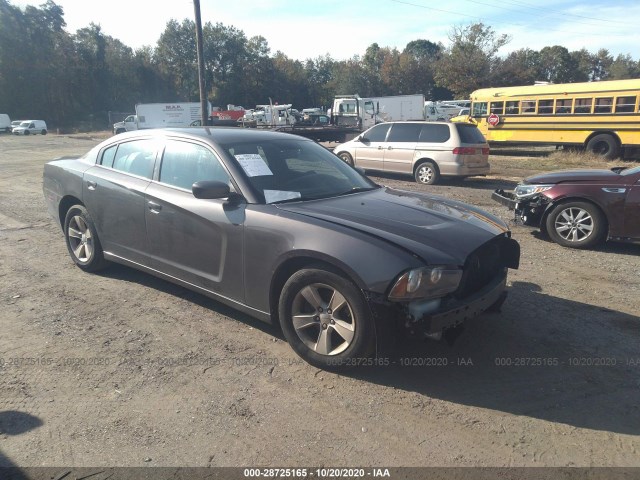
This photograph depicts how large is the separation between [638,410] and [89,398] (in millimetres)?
3474

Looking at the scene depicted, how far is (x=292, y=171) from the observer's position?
4.29 m

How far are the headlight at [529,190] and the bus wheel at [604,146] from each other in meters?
12.6

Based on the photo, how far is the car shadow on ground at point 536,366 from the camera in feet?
10.0

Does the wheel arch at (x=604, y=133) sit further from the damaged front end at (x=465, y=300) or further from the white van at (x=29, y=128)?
the white van at (x=29, y=128)

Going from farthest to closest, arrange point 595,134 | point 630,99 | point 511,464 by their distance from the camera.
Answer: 1. point 595,134
2. point 630,99
3. point 511,464

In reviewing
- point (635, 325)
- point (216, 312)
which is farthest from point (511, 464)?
point (216, 312)

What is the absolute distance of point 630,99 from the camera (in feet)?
54.0

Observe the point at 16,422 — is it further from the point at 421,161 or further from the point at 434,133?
the point at 434,133

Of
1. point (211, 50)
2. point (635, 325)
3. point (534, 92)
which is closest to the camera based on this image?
point (635, 325)

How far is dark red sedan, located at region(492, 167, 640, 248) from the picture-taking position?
20.1 feet

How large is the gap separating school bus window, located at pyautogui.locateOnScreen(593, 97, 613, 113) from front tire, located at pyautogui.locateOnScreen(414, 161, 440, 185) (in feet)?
29.2

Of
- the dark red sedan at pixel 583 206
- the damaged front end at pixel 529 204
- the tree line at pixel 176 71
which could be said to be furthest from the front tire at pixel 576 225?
the tree line at pixel 176 71

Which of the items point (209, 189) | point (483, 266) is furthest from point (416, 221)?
point (209, 189)

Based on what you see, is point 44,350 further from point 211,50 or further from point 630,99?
point 211,50
